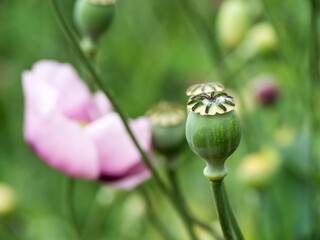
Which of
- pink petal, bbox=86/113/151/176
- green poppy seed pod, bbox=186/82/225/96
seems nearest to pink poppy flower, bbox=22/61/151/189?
pink petal, bbox=86/113/151/176

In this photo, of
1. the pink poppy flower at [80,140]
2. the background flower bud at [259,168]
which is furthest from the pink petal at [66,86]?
the background flower bud at [259,168]

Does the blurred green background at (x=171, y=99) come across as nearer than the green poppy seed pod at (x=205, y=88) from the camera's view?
No

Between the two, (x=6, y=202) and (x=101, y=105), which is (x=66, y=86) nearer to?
(x=101, y=105)

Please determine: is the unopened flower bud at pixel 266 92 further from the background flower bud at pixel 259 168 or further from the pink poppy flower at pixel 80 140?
the pink poppy flower at pixel 80 140


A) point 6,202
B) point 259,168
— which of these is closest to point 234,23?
point 259,168

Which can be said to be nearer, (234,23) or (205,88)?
(205,88)

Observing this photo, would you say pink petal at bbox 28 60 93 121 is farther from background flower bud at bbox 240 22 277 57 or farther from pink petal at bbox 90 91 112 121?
background flower bud at bbox 240 22 277 57
